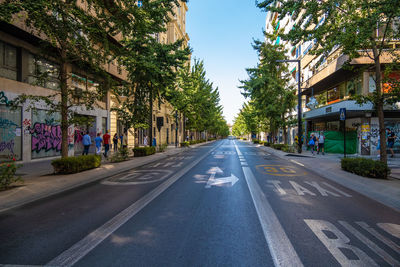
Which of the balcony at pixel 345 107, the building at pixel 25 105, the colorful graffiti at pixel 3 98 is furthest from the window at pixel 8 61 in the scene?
the balcony at pixel 345 107

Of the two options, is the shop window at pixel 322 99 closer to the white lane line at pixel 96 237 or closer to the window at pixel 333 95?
the window at pixel 333 95

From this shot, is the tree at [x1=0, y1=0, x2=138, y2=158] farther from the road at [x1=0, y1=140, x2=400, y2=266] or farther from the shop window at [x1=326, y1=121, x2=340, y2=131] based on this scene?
the shop window at [x1=326, y1=121, x2=340, y2=131]

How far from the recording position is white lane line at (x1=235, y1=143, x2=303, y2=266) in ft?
9.23

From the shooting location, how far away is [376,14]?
7.41 meters

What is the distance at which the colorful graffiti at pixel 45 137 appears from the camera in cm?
1423

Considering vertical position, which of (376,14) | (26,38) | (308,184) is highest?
(26,38)

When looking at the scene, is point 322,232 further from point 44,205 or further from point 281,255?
point 44,205

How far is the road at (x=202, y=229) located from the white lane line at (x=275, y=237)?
0.01 meters

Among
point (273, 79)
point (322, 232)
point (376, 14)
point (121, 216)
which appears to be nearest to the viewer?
point (322, 232)

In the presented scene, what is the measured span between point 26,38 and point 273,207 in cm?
1574

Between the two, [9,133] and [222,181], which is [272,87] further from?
[9,133]

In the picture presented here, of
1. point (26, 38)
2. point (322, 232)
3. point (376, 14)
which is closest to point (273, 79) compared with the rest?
point (376, 14)

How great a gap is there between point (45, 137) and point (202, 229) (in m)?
15.3

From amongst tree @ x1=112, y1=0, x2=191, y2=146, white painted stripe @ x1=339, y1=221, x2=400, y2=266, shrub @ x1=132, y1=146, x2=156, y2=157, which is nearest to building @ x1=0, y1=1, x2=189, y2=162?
tree @ x1=112, y1=0, x2=191, y2=146
